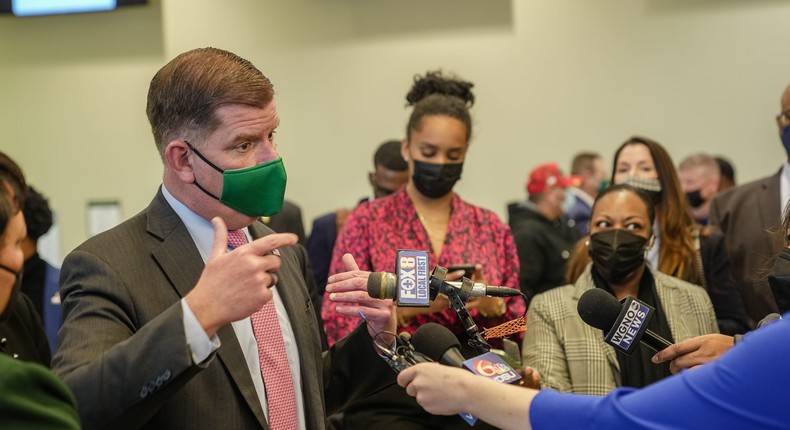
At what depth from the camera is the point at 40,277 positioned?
4207 mm

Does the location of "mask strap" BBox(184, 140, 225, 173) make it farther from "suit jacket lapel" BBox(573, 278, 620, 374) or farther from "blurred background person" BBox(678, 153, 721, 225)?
"blurred background person" BBox(678, 153, 721, 225)

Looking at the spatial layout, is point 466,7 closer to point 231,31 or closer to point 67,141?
point 231,31

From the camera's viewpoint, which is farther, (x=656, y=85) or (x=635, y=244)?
(x=656, y=85)

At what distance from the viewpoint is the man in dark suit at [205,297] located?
5.66ft

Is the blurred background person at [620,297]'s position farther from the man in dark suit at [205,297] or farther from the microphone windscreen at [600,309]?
the man in dark suit at [205,297]

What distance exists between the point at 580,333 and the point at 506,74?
4.88 meters

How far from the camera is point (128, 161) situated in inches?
333

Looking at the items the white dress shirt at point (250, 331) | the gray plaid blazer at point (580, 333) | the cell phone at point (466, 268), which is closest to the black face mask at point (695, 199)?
the gray plaid blazer at point (580, 333)

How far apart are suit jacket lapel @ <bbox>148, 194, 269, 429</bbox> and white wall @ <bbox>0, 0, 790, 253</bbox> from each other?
19.3ft

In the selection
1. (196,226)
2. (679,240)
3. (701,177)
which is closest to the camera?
(196,226)

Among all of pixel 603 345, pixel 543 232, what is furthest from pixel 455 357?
pixel 543 232

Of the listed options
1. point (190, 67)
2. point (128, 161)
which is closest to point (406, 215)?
point (190, 67)

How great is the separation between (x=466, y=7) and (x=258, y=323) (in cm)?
623

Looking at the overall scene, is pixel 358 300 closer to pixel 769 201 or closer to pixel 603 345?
pixel 603 345
